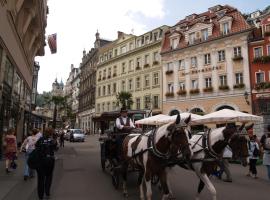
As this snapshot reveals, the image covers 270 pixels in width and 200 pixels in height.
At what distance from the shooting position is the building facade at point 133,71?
45287 millimetres

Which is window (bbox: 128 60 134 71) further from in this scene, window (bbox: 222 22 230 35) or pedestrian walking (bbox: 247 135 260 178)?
pedestrian walking (bbox: 247 135 260 178)

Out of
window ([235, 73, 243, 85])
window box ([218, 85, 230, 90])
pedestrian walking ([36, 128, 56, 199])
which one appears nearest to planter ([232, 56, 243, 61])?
window ([235, 73, 243, 85])

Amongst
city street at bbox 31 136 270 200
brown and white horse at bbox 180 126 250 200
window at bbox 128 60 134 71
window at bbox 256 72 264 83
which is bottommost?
city street at bbox 31 136 270 200

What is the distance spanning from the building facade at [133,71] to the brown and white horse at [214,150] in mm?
32945

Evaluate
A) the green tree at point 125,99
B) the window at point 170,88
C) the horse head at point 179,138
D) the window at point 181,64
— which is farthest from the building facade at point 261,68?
the horse head at point 179,138

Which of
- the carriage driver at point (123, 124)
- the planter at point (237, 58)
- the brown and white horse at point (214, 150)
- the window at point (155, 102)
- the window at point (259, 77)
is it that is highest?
the planter at point (237, 58)

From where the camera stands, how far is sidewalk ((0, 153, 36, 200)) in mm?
8227

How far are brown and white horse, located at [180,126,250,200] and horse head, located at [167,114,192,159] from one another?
128cm

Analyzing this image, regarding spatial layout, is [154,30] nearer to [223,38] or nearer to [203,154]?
[223,38]

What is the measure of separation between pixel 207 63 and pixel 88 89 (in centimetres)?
3829

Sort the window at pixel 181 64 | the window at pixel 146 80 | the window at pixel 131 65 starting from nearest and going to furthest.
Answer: the window at pixel 181 64
the window at pixel 146 80
the window at pixel 131 65

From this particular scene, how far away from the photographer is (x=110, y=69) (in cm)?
5788

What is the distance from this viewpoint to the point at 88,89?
6906 centimetres

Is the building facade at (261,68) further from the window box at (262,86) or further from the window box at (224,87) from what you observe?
the window box at (224,87)
